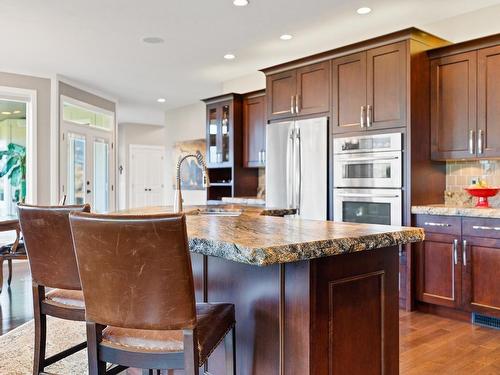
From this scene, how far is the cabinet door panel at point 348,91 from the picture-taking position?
4.25 meters

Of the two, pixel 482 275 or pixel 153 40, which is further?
pixel 153 40

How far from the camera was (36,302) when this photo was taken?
1.93 meters

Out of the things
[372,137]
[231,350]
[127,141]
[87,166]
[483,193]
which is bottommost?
[231,350]

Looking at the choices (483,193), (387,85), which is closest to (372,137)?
(387,85)

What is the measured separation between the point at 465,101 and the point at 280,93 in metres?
2.03

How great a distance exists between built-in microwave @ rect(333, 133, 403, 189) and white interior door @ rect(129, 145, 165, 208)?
25.0 feet

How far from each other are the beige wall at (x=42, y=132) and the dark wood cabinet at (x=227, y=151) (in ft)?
7.73

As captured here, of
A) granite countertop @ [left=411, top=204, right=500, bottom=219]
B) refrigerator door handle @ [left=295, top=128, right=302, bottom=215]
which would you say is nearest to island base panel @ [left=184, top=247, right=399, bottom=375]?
granite countertop @ [left=411, top=204, right=500, bottom=219]

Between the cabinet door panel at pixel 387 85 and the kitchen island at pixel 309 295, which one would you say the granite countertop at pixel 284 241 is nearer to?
the kitchen island at pixel 309 295

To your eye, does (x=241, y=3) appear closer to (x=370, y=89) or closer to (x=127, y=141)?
(x=370, y=89)

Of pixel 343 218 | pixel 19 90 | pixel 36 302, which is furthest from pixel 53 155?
pixel 36 302

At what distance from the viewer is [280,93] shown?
16.8 feet

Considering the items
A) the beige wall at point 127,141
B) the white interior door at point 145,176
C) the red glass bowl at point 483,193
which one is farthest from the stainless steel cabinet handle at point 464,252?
the beige wall at point 127,141

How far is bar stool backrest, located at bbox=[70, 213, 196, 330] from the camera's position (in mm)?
Result: 1208
